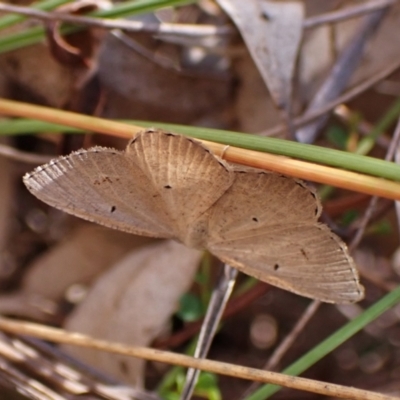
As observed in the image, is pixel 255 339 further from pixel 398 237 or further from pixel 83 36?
pixel 83 36

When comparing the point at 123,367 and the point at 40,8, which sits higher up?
the point at 40,8

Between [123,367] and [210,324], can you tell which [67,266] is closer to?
[123,367]

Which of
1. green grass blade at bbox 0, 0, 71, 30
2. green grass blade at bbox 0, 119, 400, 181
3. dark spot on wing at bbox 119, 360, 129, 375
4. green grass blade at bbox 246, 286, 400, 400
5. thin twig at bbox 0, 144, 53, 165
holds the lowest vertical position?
dark spot on wing at bbox 119, 360, 129, 375

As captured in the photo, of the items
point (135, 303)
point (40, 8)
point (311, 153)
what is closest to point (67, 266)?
→ point (135, 303)

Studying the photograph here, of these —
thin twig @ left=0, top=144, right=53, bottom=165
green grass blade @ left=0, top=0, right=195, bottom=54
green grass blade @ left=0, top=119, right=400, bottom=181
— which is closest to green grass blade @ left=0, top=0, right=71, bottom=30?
green grass blade @ left=0, top=0, right=195, bottom=54

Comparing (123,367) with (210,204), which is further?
(123,367)

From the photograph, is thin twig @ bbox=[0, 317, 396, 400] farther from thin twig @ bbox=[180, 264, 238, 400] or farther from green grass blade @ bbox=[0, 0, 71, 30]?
green grass blade @ bbox=[0, 0, 71, 30]

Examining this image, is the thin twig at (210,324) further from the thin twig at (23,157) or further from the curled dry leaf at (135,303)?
the thin twig at (23,157)
